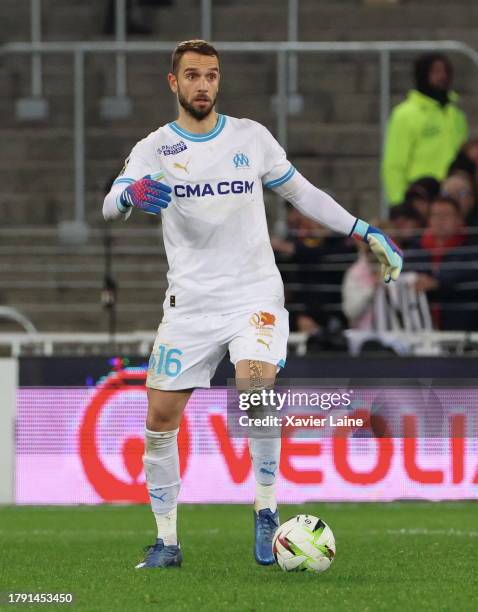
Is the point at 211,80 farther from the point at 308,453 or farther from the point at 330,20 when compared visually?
the point at 330,20

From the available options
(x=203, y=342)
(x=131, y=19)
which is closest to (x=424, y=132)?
(x=131, y=19)

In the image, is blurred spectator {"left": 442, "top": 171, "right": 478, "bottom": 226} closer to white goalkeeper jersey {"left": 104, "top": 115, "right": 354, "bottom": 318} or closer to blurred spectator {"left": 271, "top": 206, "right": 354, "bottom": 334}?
blurred spectator {"left": 271, "top": 206, "right": 354, "bottom": 334}

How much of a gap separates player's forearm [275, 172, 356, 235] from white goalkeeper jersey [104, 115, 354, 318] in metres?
0.20

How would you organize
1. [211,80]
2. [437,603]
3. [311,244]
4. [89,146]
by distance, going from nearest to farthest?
[437,603], [211,80], [311,244], [89,146]

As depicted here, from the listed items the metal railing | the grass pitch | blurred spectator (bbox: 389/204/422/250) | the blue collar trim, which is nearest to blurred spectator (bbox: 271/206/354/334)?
blurred spectator (bbox: 389/204/422/250)

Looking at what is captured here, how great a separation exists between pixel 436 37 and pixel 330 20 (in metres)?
1.13

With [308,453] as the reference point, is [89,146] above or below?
above

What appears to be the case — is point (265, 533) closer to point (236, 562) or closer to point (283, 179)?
point (236, 562)

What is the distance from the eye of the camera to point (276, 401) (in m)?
7.94

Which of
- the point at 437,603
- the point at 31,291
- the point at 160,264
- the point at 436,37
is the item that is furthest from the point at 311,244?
the point at 437,603

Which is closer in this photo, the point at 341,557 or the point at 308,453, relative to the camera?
the point at 341,557

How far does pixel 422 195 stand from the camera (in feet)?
48.2

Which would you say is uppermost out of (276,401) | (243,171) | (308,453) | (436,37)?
(436,37)

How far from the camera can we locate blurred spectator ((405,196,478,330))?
13.9 m
